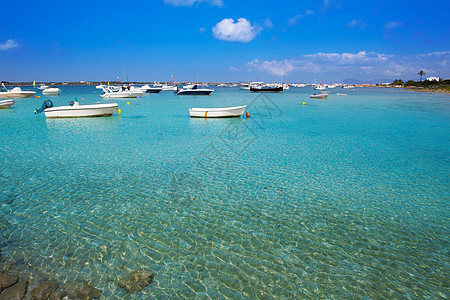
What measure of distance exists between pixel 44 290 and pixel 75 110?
88.2 feet

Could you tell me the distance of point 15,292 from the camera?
4762 mm

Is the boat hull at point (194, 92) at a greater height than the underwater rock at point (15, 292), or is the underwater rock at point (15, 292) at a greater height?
the boat hull at point (194, 92)

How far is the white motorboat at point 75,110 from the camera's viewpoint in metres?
27.3

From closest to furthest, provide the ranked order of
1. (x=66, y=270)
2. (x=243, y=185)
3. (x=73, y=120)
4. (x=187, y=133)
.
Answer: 1. (x=66, y=270)
2. (x=243, y=185)
3. (x=187, y=133)
4. (x=73, y=120)

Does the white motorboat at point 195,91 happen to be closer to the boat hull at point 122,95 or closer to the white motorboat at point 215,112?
the boat hull at point 122,95

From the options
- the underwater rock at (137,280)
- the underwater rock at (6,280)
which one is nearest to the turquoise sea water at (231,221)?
the underwater rock at (137,280)

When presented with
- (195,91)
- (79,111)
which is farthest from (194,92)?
A: (79,111)

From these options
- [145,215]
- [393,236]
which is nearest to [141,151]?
[145,215]

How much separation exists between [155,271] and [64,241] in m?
2.60

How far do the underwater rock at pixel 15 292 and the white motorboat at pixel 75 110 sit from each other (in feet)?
86.3

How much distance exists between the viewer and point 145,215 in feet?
25.1

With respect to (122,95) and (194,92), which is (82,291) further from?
(194,92)

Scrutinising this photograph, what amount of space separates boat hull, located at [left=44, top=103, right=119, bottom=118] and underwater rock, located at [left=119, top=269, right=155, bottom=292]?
26.9 m

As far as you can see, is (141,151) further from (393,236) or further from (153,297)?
(393,236)
